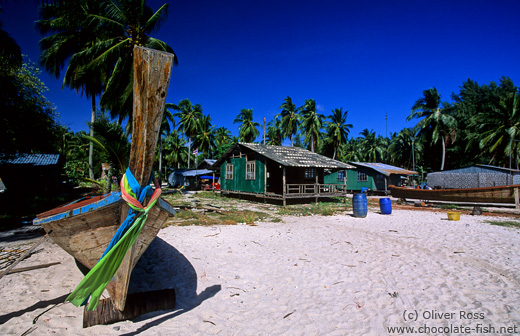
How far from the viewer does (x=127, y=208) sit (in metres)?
2.77

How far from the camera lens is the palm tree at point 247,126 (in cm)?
3972

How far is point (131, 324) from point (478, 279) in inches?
232

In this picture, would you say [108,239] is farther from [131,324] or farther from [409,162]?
[409,162]

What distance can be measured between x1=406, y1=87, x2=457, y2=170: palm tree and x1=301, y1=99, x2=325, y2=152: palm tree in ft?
39.9

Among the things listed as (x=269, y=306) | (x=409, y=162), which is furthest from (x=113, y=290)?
(x=409, y=162)

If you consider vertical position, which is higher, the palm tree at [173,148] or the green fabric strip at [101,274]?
the palm tree at [173,148]

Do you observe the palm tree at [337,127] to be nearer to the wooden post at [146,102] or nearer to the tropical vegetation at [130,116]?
the tropical vegetation at [130,116]

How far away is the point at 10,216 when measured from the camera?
1084 cm

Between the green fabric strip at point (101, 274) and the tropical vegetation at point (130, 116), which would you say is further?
the tropical vegetation at point (130, 116)

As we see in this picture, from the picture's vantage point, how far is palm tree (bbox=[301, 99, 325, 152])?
3497cm

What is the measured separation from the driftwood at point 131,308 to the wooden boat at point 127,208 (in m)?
0.12

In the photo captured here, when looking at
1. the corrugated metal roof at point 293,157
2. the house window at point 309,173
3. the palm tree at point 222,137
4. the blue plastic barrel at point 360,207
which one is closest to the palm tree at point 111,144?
the blue plastic barrel at point 360,207

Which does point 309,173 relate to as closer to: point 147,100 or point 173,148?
point 147,100

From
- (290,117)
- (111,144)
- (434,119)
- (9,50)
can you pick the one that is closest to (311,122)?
(290,117)
